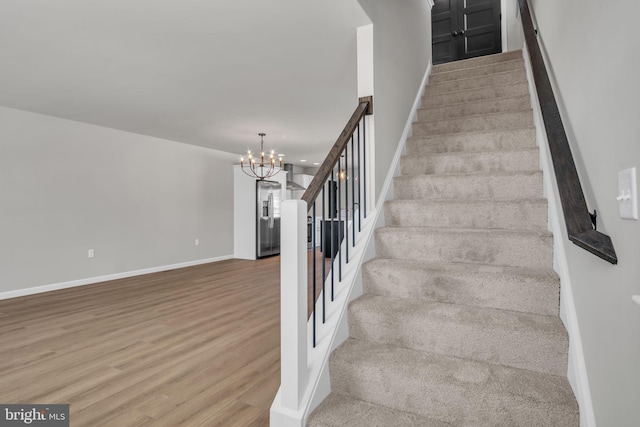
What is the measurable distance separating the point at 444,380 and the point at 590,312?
580mm

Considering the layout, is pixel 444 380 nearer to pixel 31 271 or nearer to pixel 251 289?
pixel 251 289

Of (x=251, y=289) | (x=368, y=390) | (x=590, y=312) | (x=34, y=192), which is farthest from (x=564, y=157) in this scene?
(x=34, y=192)

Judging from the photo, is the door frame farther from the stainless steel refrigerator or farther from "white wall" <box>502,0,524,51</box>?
the stainless steel refrigerator

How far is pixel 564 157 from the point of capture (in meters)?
1.21

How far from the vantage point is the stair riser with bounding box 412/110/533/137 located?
9.23 feet


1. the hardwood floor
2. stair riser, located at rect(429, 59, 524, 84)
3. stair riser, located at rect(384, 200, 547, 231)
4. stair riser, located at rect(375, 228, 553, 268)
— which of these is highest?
stair riser, located at rect(429, 59, 524, 84)

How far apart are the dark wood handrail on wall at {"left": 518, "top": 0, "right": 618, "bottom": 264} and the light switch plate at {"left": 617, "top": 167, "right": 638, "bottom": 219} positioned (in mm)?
103

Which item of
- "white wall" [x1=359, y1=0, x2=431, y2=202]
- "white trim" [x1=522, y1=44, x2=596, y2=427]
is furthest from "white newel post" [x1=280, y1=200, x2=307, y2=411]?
"white wall" [x1=359, y1=0, x2=431, y2=202]

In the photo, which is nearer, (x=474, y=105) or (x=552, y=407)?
(x=552, y=407)

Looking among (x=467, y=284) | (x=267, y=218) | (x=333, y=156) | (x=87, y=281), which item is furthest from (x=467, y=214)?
(x=267, y=218)

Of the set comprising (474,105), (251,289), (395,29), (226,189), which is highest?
(395,29)

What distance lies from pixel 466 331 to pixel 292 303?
80cm

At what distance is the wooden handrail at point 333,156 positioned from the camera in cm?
157

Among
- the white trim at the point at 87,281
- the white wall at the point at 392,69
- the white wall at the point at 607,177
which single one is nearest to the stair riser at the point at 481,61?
the white wall at the point at 392,69
